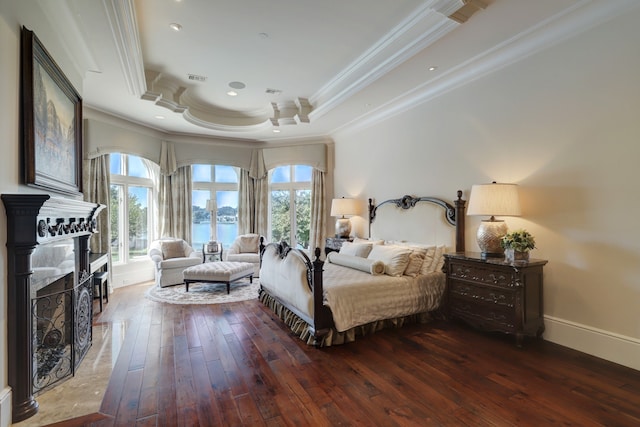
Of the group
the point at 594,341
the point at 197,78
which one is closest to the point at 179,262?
the point at 197,78

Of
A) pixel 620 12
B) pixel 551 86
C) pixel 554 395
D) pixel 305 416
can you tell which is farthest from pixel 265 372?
pixel 620 12

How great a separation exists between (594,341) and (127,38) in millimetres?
5233

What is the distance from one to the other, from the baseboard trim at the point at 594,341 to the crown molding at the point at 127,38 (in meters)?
4.92

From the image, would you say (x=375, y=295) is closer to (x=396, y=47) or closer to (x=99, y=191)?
(x=396, y=47)

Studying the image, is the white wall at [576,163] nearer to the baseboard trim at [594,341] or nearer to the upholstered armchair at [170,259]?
the baseboard trim at [594,341]

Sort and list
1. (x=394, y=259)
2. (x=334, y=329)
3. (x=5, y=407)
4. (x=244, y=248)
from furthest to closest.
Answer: (x=244, y=248), (x=394, y=259), (x=334, y=329), (x=5, y=407)

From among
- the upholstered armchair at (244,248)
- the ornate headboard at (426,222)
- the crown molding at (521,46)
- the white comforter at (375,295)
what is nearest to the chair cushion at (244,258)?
the upholstered armchair at (244,248)

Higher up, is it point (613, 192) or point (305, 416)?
point (613, 192)

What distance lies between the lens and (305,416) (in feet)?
6.76

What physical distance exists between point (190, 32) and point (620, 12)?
3.99 m

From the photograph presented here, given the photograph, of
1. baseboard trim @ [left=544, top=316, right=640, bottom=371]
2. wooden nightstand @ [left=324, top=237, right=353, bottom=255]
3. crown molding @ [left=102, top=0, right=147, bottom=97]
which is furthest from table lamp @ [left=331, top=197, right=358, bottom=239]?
crown molding @ [left=102, top=0, right=147, bottom=97]

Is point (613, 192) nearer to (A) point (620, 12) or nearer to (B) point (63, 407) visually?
(A) point (620, 12)

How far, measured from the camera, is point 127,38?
10.1 ft

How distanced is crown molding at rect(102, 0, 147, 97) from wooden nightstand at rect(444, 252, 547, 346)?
4.03m
